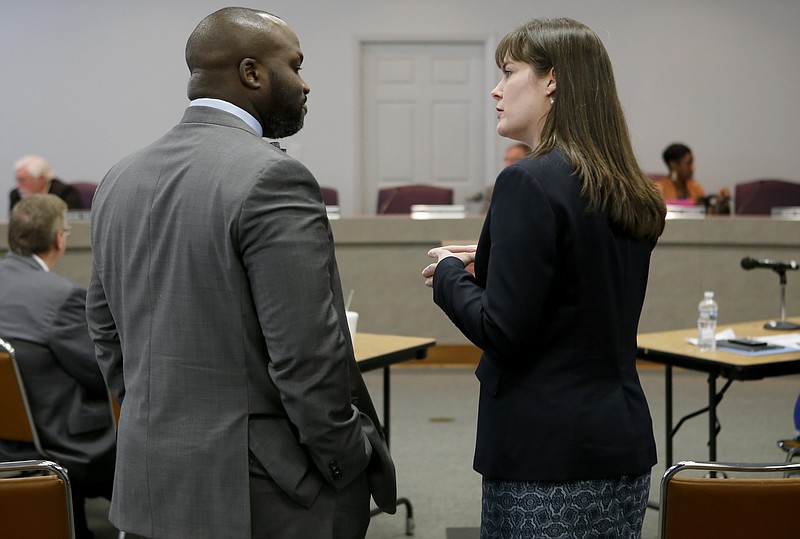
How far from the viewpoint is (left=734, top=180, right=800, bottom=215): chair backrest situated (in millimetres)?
7922

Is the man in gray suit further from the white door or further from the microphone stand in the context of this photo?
the white door

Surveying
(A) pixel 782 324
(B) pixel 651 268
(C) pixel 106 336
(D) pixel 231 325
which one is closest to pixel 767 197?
(B) pixel 651 268

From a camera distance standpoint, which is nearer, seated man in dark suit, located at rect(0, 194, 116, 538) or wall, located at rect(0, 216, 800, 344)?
seated man in dark suit, located at rect(0, 194, 116, 538)

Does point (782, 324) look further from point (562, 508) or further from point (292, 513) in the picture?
point (292, 513)

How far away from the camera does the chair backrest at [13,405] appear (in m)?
2.93

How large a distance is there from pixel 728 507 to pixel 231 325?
0.93m

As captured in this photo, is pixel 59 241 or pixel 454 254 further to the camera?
pixel 59 241

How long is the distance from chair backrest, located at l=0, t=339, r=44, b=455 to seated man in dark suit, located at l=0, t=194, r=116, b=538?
2.8 inches

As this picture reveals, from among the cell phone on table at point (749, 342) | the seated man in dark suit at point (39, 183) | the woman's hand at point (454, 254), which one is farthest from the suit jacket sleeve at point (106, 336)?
the seated man in dark suit at point (39, 183)

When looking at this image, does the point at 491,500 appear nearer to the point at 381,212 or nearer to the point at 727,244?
the point at 727,244

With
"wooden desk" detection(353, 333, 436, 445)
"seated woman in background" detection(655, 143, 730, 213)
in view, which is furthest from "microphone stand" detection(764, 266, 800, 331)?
"seated woman in background" detection(655, 143, 730, 213)

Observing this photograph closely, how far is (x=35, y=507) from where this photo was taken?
175 cm

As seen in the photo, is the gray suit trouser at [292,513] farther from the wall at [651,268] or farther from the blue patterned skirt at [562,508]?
the wall at [651,268]

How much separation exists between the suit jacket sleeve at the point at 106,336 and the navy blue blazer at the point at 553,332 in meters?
0.65
